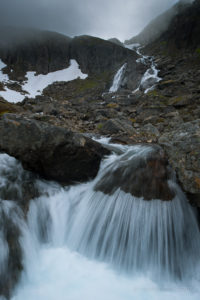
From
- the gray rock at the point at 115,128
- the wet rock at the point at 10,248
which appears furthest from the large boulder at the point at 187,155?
the gray rock at the point at 115,128

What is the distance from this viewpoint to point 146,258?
3.28 m

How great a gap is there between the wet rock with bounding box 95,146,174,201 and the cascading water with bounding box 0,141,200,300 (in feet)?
0.50

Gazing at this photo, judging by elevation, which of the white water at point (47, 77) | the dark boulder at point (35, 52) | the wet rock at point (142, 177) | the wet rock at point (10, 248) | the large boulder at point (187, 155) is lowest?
the wet rock at point (10, 248)

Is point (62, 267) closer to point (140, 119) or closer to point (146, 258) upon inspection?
point (146, 258)

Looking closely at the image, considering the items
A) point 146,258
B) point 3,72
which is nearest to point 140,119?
point 146,258

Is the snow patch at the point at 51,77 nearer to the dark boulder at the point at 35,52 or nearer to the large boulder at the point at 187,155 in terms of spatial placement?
the dark boulder at the point at 35,52

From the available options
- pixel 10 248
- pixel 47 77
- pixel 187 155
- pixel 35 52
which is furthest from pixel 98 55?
pixel 10 248

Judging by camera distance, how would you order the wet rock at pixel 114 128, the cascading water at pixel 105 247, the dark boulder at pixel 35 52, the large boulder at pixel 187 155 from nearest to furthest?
the cascading water at pixel 105 247 → the large boulder at pixel 187 155 → the wet rock at pixel 114 128 → the dark boulder at pixel 35 52

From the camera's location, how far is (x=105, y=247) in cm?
354

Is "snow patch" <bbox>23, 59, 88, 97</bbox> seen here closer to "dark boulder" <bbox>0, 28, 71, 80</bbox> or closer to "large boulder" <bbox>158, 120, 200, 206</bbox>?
"dark boulder" <bbox>0, 28, 71, 80</bbox>

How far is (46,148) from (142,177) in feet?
8.13

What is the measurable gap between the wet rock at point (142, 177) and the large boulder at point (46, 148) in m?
0.82

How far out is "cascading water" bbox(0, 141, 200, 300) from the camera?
285 centimetres

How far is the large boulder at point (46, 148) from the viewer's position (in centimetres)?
420
